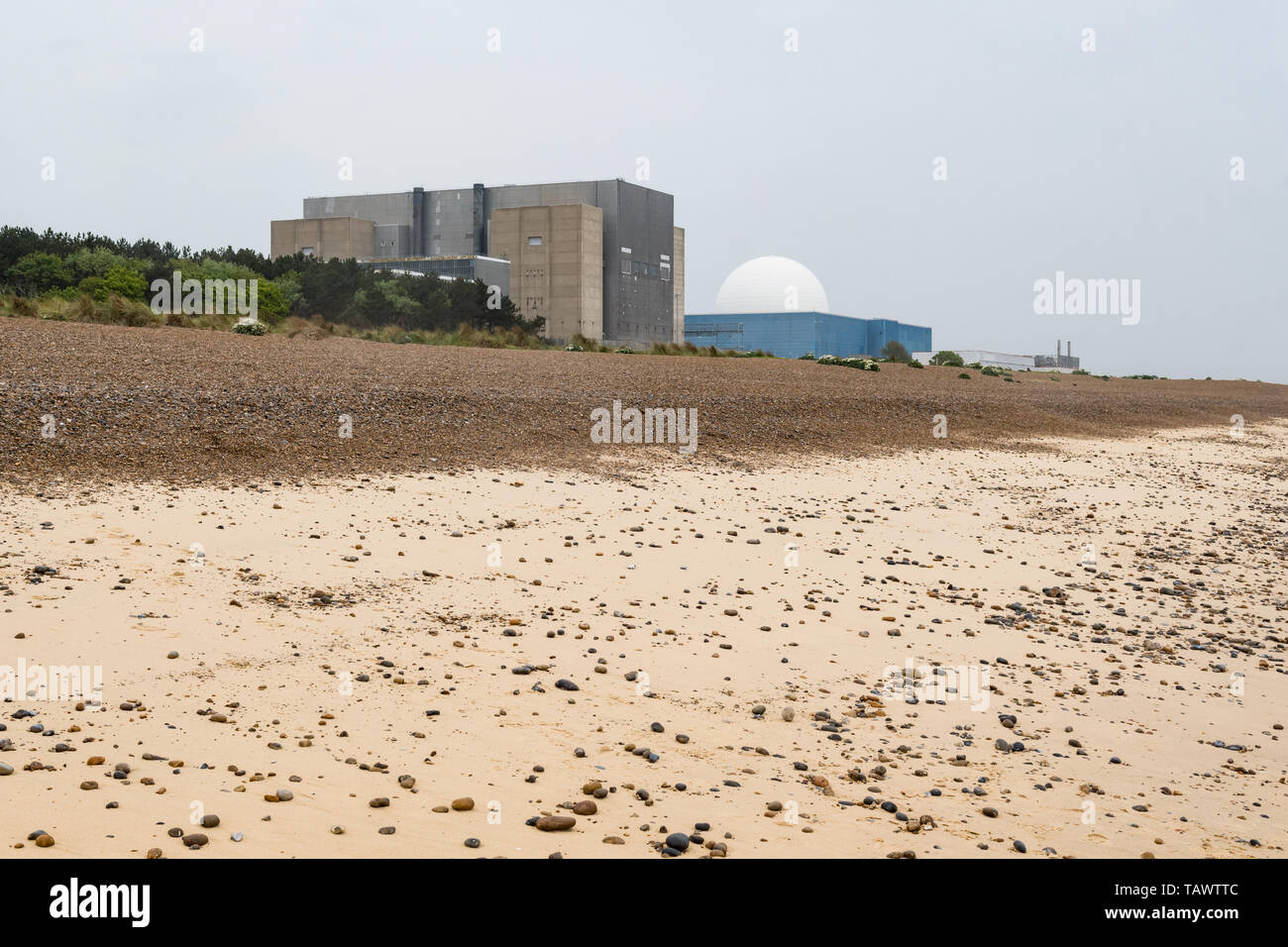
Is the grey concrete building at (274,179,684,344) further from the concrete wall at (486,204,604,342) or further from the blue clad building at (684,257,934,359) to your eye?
the blue clad building at (684,257,934,359)

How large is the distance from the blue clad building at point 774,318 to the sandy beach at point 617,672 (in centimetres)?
7882

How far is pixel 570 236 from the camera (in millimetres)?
77812

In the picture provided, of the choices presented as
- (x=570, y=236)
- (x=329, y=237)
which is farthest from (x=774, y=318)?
(x=329, y=237)

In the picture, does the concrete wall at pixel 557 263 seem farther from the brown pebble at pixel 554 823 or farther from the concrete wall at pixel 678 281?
the brown pebble at pixel 554 823

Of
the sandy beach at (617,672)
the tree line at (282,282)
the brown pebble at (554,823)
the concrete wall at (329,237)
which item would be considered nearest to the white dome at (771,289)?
the concrete wall at (329,237)

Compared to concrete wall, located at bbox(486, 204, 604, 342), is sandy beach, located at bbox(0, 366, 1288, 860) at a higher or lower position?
lower

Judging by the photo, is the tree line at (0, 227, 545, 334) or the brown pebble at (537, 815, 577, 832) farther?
the tree line at (0, 227, 545, 334)

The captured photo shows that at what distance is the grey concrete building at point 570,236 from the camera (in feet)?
259

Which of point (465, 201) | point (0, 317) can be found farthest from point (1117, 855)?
point (465, 201)

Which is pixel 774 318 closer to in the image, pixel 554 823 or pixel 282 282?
pixel 282 282

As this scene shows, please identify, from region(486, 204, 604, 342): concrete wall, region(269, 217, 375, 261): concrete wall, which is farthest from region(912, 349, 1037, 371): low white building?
region(269, 217, 375, 261): concrete wall

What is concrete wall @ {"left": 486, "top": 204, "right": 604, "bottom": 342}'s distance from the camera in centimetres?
7794

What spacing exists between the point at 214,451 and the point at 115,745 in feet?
25.5
